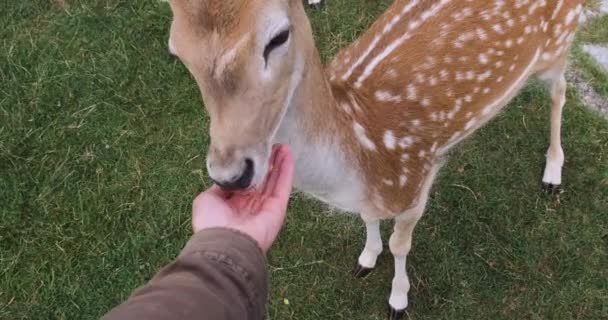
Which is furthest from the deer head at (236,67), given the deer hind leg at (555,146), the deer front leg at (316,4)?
the deer front leg at (316,4)

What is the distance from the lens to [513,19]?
255 cm

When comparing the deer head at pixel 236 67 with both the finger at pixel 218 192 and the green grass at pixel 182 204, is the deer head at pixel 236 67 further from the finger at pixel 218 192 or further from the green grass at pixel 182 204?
the green grass at pixel 182 204

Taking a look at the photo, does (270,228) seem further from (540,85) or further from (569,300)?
(540,85)

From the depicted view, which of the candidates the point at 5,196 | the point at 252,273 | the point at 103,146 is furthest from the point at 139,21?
the point at 252,273

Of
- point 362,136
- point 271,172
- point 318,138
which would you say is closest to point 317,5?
point 362,136

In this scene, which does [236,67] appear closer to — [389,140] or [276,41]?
[276,41]

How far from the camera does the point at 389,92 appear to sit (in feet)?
8.11

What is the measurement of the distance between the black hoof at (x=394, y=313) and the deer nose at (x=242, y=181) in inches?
69.2

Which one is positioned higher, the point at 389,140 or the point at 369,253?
the point at 389,140

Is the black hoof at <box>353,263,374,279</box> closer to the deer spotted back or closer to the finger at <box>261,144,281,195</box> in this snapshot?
the deer spotted back

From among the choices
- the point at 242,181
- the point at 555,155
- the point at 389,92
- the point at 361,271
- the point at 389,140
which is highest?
the point at 242,181

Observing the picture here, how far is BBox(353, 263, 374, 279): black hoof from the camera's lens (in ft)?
10.9

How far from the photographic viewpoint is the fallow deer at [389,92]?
1753 mm

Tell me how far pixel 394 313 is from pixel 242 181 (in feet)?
5.88
